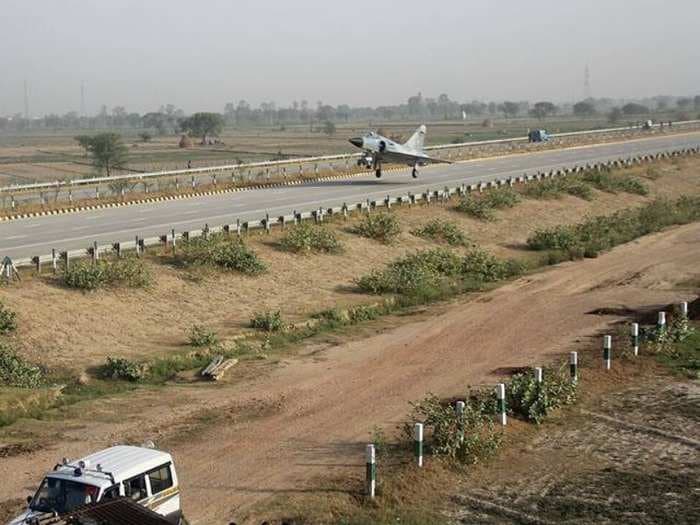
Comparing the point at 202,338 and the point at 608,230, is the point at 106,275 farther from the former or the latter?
Answer: the point at 608,230

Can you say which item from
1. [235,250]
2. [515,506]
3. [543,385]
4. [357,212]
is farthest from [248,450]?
[357,212]

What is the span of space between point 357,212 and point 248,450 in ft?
103

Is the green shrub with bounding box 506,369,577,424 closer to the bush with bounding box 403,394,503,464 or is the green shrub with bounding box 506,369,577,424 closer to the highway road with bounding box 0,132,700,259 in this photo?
the bush with bounding box 403,394,503,464

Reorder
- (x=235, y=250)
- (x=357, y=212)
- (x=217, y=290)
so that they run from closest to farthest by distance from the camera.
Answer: (x=217, y=290)
(x=235, y=250)
(x=357, y=212)

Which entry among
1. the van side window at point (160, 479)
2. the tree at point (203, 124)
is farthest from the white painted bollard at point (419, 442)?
the tree at point (203, 124)

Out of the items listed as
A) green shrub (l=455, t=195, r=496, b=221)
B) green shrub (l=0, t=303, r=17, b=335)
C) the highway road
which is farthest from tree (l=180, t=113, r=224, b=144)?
green shrub (l=0, t=303, r=17, b=335)

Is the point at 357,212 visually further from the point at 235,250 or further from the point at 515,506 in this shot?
the point at 515,506

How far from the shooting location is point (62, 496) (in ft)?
46.4

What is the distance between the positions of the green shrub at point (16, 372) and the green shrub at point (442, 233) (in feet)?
86.2

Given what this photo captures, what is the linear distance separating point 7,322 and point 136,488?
53.4 feet

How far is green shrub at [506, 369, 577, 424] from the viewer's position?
21.2 metres

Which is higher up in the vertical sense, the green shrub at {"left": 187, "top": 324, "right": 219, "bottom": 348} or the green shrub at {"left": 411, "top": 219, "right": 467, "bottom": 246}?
the green shrub at {"left": 411, "top": 219, "right": 467, "bottom": 246}

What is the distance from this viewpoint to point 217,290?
Result: 118 feet

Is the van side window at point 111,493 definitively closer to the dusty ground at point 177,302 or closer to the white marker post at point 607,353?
the dusty ground at point 177,302
